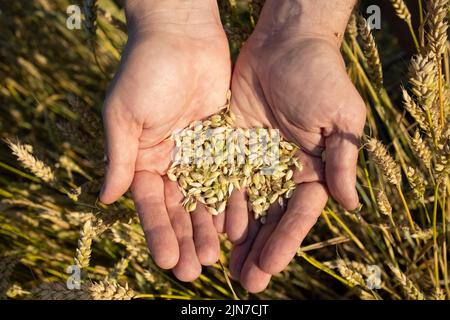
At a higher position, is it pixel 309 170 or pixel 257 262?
pixel 309 170

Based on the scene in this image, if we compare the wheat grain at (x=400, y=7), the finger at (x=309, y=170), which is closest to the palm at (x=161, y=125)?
the finger at (x=309, y=170)

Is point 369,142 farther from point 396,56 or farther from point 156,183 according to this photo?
point 396,56

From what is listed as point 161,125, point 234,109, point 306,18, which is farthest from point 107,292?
point 306,18

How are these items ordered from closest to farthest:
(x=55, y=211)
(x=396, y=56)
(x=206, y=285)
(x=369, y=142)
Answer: (x=369, y=142) → (x=55, y=211) → (x=206, y=285) → (x=396, y=56)

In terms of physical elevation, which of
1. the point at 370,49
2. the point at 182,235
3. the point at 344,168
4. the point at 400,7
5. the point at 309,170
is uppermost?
the point at 400,7

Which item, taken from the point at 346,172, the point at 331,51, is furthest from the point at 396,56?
the point at 346,172

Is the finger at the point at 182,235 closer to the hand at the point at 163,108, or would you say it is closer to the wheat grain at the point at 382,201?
the hand at the point at 163,108

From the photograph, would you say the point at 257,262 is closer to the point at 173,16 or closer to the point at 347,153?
the point at 347,153
